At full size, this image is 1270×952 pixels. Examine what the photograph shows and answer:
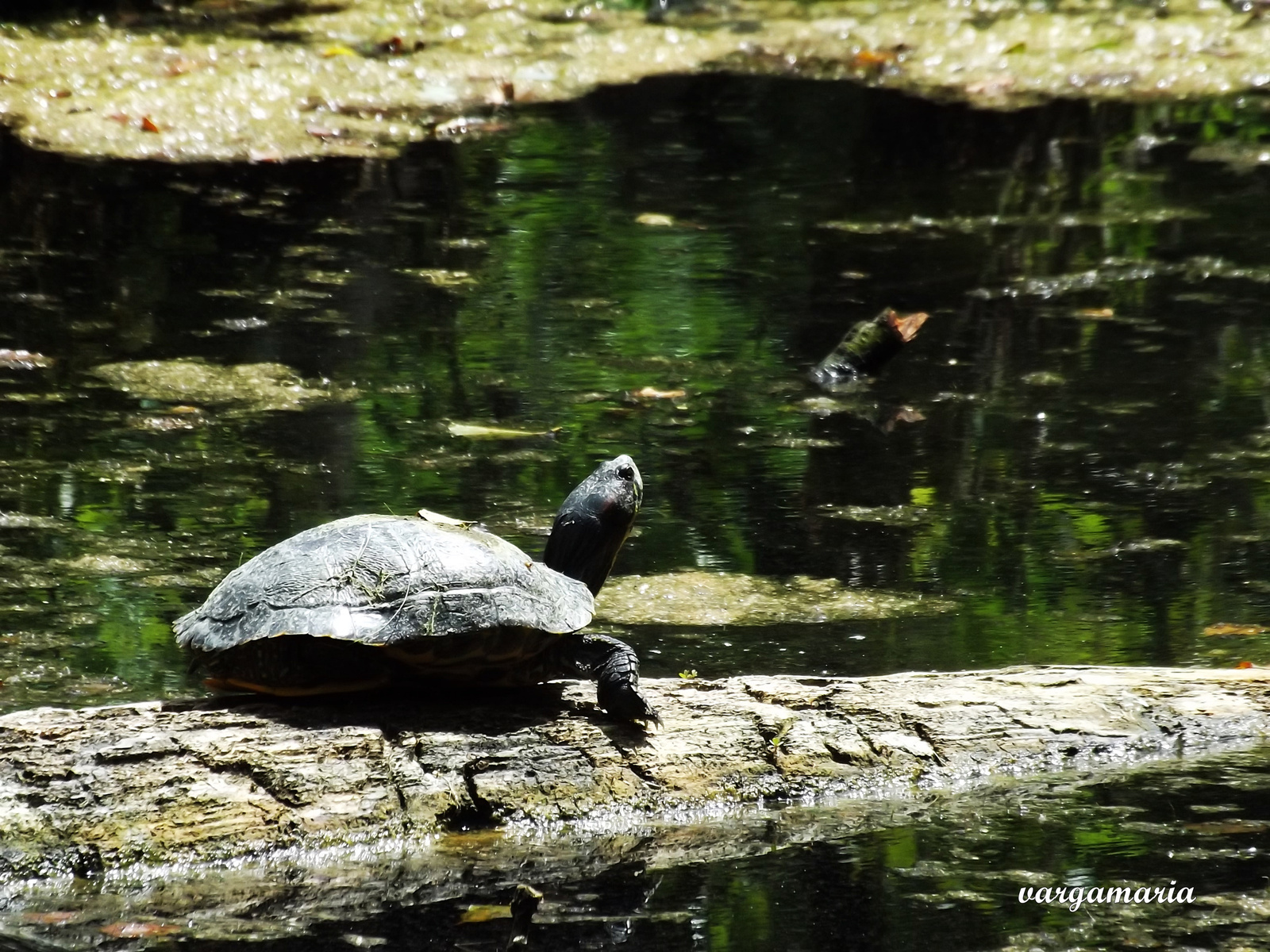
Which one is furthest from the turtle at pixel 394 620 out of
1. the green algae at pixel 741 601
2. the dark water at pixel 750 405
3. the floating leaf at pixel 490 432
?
the floating leaf at pixel 490 432

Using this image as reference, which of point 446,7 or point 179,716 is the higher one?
point 446,7

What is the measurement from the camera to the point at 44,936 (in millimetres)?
3008

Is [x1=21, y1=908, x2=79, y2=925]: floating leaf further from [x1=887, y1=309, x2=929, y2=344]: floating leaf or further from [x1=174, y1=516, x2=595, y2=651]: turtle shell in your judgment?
[x1=887, y1=309, x2=929, y2=344]: floating leaf

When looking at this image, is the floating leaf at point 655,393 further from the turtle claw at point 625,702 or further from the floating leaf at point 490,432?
the turtle claw at point 625,702

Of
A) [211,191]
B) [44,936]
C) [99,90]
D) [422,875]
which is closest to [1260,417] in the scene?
[422,875]

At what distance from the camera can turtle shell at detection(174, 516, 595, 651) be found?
3.54 metres

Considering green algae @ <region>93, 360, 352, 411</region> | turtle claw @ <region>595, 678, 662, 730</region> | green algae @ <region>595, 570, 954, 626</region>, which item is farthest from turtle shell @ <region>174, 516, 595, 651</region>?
green algae @ <region>93, 360, 352, 411</region>

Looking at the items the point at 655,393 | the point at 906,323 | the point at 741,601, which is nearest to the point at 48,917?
the point at 741,601

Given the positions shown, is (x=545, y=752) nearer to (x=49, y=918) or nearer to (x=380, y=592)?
(x=380, y=592)

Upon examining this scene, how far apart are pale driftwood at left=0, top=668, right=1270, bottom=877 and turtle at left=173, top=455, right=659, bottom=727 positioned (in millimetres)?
86

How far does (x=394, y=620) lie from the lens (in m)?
3.55

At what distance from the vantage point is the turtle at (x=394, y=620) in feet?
11.6

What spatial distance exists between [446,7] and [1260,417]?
881 cm

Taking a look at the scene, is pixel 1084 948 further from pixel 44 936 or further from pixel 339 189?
pixel 339 189
